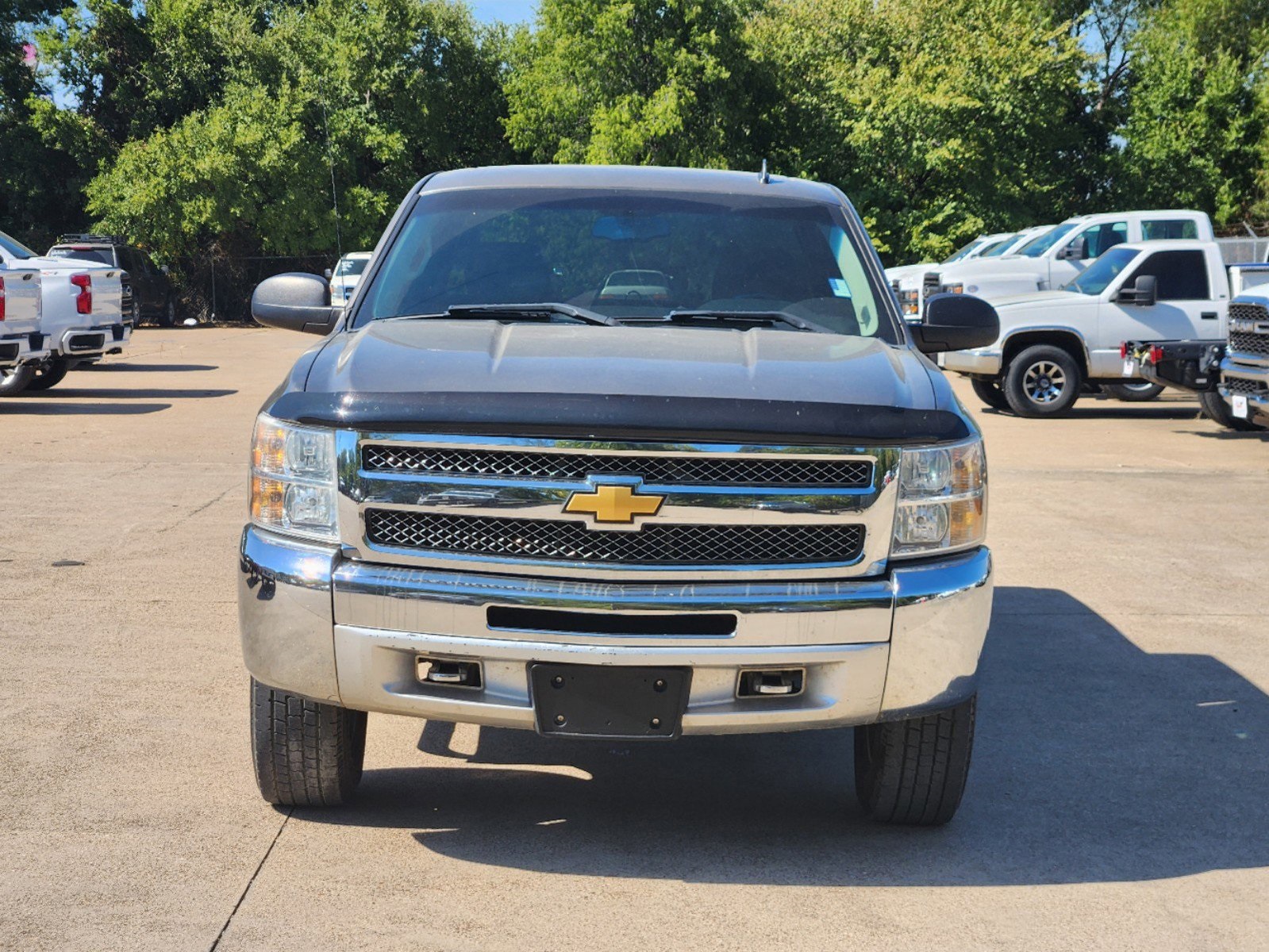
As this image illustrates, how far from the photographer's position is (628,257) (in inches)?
199

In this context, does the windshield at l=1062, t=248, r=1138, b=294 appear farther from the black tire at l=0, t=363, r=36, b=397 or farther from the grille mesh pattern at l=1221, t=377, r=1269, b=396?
the black tire at l=0, t=363, r=36, b=397

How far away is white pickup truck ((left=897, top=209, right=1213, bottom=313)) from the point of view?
2075cm

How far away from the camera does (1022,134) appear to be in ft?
135

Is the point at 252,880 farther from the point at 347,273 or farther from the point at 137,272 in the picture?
the point at 137,272

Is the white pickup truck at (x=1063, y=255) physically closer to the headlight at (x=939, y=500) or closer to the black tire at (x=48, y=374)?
the black tire at (x=48, y=374)

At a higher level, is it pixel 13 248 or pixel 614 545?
pixel 13 248

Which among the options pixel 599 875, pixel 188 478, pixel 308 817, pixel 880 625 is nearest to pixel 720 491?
pixel 880 625

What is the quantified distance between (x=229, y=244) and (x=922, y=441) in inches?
1643

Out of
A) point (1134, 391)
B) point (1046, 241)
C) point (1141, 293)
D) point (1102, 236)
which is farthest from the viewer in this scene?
point (1046, 241)

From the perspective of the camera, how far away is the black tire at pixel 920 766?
13.5ft

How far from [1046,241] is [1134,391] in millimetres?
4556

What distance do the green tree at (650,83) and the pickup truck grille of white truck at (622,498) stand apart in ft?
123

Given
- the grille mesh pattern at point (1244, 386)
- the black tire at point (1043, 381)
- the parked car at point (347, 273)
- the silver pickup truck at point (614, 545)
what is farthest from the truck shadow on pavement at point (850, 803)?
the parked car at point (347, 273)

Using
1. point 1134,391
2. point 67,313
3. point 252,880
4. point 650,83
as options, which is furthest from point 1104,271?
point 650,83
